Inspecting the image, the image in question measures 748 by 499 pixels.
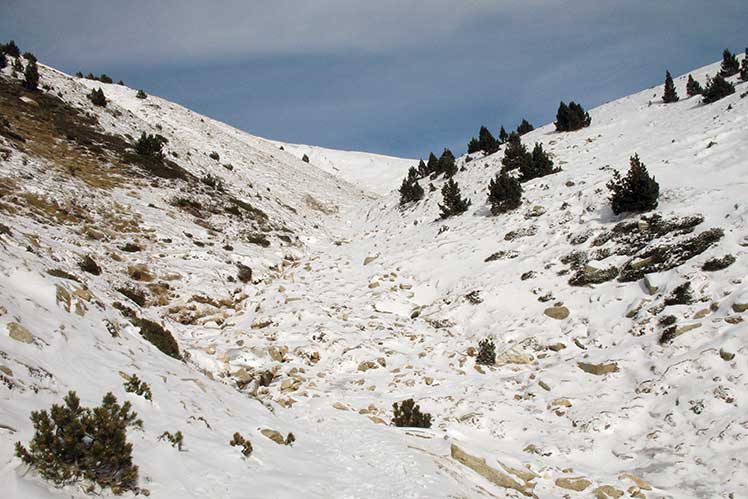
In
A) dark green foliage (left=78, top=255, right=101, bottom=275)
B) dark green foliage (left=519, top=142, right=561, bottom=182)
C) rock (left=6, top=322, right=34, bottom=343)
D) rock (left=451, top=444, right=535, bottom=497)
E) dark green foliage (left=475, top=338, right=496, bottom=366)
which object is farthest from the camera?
dark green foliage (left=519, top=142, right=561, bottom=182)

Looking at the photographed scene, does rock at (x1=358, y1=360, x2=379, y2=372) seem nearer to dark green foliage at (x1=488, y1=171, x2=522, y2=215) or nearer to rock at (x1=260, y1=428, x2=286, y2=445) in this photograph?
rock at (x1=260, y1=428, x2=286, y2=445)

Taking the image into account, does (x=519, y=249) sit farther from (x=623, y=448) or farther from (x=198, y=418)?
(x=198, y=418)

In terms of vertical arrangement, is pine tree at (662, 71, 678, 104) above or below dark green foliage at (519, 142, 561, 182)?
above

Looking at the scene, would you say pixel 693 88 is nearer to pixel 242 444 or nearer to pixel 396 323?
pixel 396 323

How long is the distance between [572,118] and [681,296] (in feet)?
72.0

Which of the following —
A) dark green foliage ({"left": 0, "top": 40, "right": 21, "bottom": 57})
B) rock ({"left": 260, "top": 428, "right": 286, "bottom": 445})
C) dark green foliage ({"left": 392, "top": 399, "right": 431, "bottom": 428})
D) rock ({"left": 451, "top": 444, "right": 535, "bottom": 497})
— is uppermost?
dark green foliage ({"left": 0, "top": 40, "right": 21, "bottom": 57})

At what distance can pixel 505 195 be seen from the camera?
2006cm

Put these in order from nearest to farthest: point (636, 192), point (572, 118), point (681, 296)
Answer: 1. point (681, 296)
2. point (636, 192)
3. point (572, 118)

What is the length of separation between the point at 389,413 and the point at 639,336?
6041 millimetres

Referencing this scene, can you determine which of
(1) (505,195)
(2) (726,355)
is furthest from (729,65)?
(2) (726,355)

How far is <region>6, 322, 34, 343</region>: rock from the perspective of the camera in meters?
5.64

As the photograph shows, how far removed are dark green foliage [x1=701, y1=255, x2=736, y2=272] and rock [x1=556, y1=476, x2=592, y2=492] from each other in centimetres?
651

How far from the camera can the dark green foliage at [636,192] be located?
14.3 meters

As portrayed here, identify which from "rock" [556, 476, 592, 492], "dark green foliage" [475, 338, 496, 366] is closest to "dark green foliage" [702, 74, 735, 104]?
"dark green foliage" [475, 338, 496, 366]
